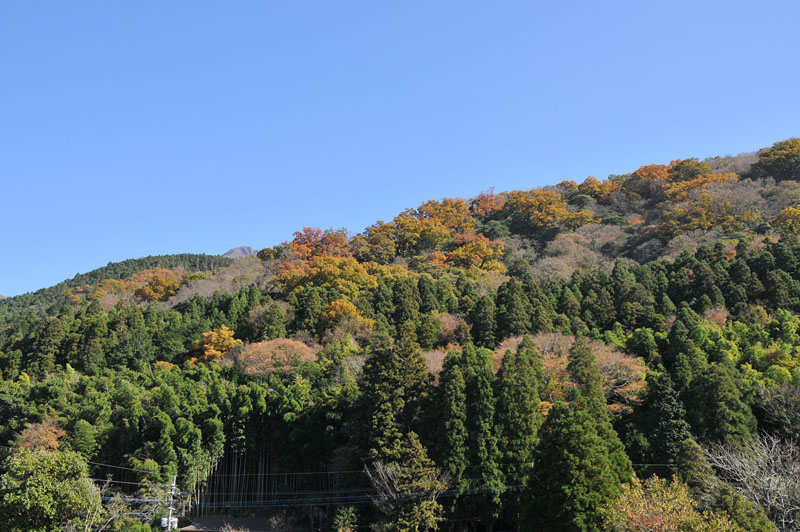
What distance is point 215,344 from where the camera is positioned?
117 ft

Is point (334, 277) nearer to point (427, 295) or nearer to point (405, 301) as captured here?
point (405, 301)

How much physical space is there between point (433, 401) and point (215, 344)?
54.0 feet

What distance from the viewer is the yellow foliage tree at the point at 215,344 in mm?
34938

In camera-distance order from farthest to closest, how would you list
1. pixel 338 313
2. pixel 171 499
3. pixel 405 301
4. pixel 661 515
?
1. pixel 405 301
2. pixel 338 313
3. pixel 171 499
4. pixel 661 515

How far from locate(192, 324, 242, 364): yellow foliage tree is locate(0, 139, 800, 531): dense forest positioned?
0.47ft

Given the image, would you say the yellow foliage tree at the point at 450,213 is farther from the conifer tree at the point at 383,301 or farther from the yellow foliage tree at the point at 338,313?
the yellow foliage tree at the point at 338,313

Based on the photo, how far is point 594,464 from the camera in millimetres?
17844

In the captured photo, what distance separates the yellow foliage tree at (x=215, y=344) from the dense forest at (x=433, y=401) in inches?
5.7

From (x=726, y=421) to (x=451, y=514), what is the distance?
30.2 feet

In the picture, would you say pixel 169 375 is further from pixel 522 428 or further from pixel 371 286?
pixel 522 428

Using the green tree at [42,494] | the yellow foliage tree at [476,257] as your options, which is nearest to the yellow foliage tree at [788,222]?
the yellow foliage tree at [476,257]

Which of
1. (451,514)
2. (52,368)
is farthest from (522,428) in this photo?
(52,368)

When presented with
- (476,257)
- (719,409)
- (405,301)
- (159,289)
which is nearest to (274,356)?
(405,301)

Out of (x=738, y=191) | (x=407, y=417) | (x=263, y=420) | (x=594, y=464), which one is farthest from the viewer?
(x=738, y=191)
